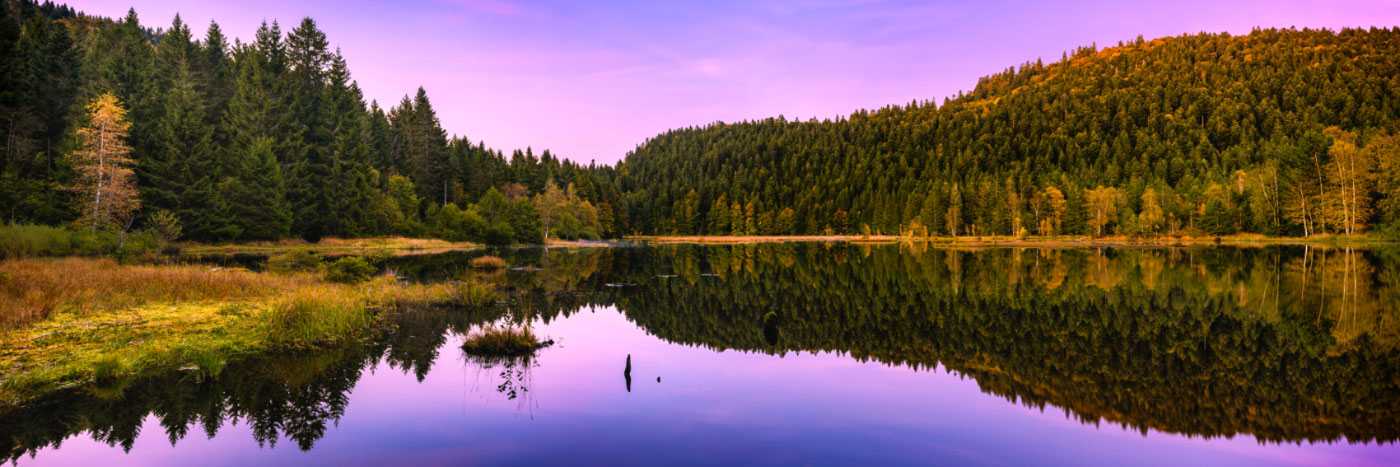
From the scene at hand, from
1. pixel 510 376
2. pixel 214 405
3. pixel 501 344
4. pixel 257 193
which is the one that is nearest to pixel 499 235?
pixel 257 193

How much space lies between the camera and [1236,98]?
164000 mm

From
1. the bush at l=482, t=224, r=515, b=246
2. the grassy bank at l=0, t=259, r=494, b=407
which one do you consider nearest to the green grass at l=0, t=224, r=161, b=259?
the grassy bank at l=0, t=259, r=494, b=407

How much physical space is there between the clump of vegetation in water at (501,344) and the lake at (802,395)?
462 mm

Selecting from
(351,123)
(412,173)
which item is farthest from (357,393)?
(412,173)

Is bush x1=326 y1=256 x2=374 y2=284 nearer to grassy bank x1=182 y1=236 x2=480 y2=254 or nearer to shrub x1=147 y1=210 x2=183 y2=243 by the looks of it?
shrub x1=147 y1=210 x2=183 y2=243

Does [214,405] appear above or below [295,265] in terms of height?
below

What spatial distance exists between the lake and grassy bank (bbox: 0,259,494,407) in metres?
0.89

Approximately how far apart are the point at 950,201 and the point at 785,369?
122m

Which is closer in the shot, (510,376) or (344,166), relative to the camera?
(510,376)

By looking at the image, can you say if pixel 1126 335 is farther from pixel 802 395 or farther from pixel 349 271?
pixel 349 271

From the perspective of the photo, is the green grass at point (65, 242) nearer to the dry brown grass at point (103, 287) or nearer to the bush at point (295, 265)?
the bush at point (295, 265)

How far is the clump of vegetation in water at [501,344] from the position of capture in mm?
14367

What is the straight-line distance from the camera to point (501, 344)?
14.5 meters

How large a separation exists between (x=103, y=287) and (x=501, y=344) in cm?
1320
